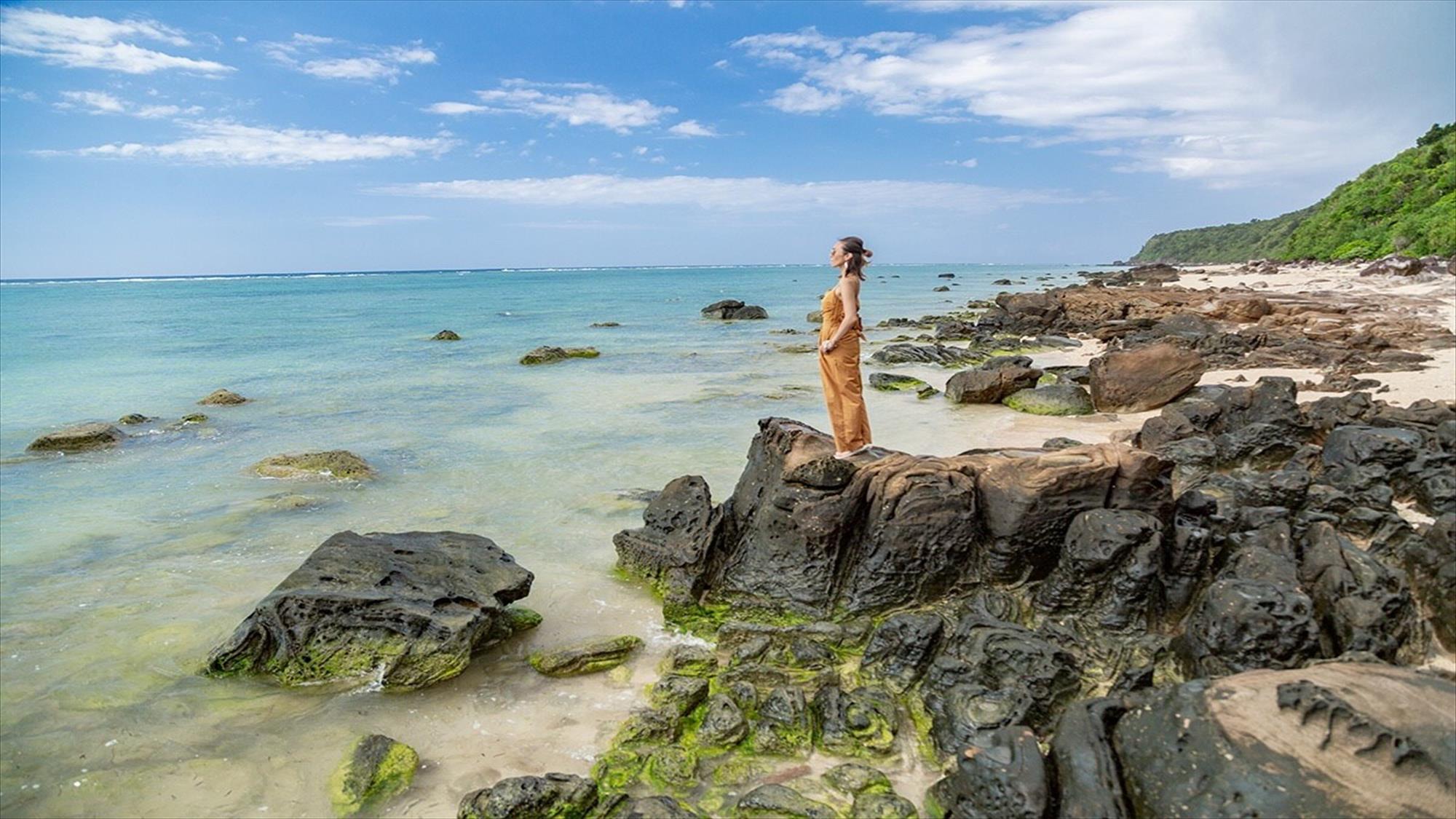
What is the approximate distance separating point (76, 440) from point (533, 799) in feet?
51.7

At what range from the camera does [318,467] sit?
12.7 m

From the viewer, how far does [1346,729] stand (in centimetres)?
335

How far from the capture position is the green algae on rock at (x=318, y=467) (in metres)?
12.5

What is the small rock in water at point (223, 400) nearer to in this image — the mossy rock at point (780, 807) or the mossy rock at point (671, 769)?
the mossy rock at point (671, 769)

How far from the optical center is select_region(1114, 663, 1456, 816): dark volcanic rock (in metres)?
3.20

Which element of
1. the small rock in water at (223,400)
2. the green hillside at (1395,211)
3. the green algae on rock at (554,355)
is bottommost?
the small rock in water at (223,400)

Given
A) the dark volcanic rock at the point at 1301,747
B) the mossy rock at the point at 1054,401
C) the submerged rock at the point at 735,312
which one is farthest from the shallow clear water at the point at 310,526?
the submerged rock at the point at 735,312

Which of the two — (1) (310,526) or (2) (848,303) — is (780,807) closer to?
(2) (848,303)

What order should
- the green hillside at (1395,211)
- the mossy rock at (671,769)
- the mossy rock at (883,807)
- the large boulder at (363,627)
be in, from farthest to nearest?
the green hillside at (1395,211) < the large boulder at (363,627) < the mossy rock at (671,769) < the mossy rock at (883,807)

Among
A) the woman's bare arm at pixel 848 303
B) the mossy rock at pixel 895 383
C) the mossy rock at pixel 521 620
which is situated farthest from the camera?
the mossy rock at pixel 895 383

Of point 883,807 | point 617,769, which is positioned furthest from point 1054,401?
point 617,769

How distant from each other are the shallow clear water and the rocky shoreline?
0.36 meters

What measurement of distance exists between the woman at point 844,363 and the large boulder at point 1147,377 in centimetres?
945

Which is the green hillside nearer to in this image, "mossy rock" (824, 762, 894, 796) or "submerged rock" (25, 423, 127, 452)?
"mossy rock" (824, 762, 894, 796)
